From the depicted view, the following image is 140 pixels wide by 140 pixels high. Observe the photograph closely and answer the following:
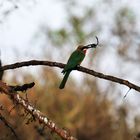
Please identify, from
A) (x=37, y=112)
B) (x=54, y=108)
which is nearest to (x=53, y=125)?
(x=37, y=112)

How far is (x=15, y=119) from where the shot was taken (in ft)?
76.1

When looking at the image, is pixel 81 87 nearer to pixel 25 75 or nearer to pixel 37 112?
pixel 25 75

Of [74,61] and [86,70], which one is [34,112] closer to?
[86,70]

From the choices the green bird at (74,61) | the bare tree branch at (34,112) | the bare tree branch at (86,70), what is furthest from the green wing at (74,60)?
the bare tree branch at (34,112)

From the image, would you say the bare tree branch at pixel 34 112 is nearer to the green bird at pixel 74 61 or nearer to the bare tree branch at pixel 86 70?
the bare tree branch at pixel 86 70

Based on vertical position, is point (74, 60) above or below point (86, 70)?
above

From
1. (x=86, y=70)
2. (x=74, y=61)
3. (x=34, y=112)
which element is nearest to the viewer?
(x=34, y=112)

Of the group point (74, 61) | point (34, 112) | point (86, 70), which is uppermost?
point (74, 61)

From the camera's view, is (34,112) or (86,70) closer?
(34,112)

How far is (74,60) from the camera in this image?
790cm

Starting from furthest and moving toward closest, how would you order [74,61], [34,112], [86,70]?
[74,61] → [86,70] → [34,112]

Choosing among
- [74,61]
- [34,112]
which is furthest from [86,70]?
[74,61]

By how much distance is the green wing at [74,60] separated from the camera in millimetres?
7587

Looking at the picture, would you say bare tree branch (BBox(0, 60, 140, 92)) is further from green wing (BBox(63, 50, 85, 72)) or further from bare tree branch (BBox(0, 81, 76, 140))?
bare tree branch (BBox(0, 81, 76, 140))
